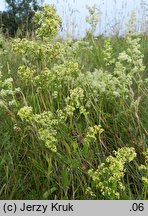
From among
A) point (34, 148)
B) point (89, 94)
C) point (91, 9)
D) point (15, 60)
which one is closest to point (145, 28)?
point (15, 60)

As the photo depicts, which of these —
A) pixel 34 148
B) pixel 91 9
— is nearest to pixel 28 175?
pixel 34 148

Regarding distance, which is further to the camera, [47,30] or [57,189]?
[47,30]

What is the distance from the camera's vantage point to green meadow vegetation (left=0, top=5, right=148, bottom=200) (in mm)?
2225

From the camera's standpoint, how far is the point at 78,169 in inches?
90.9

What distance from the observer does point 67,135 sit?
2.50 m

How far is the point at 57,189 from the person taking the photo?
2359mm

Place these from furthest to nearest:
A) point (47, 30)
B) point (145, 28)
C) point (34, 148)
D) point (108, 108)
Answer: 1. point (145, 28)
2. point (108, 108)
3. point (47, 30)
4. point (34, 148)

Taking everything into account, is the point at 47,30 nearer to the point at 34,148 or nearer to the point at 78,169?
the point at 34,148

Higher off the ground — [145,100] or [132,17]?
[132,17]

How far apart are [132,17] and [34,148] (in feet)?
4.94

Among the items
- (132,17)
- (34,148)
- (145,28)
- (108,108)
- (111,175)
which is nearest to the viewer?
(111,175)

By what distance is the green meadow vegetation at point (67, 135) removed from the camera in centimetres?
222

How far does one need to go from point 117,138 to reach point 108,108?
0.41 metres
